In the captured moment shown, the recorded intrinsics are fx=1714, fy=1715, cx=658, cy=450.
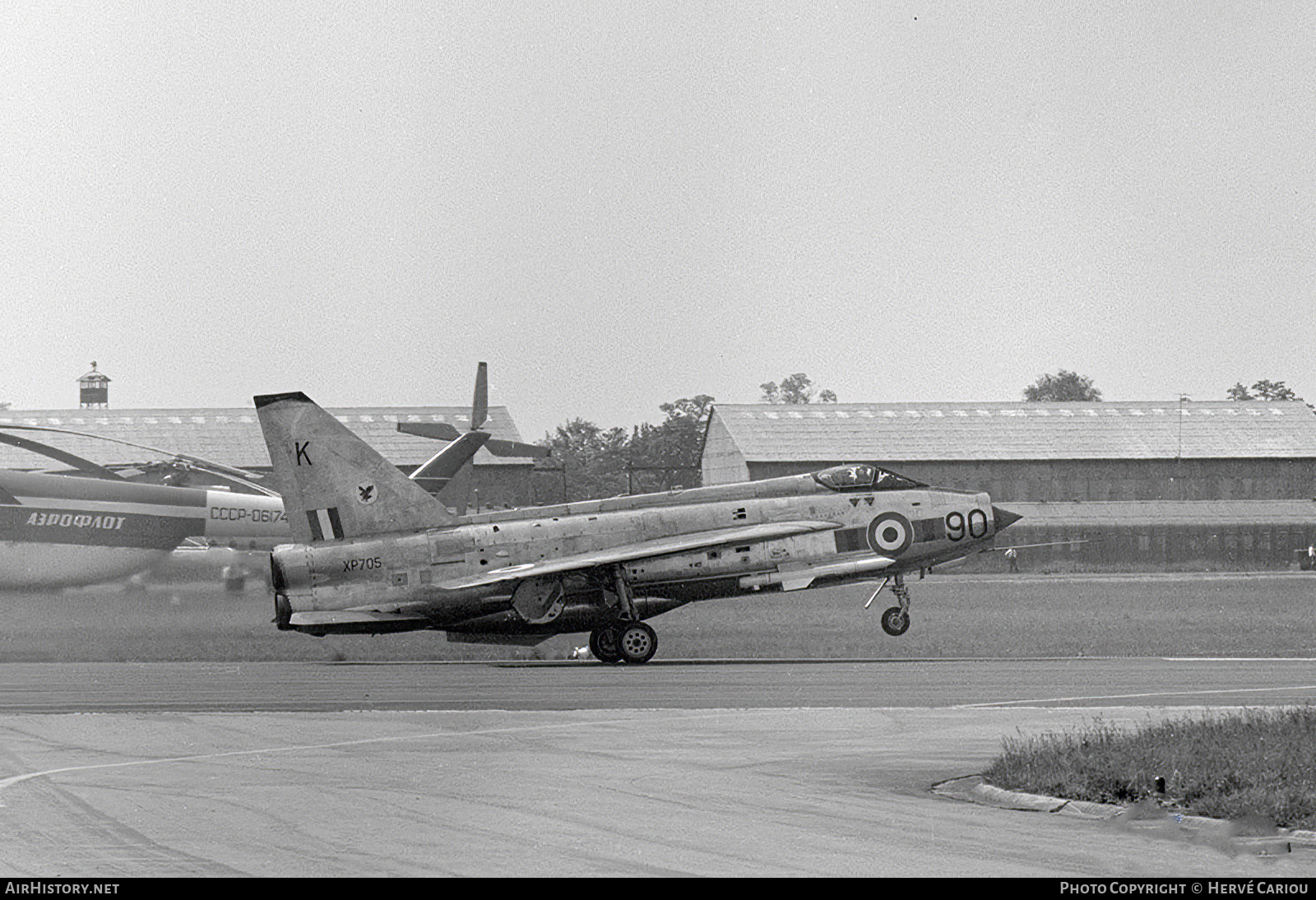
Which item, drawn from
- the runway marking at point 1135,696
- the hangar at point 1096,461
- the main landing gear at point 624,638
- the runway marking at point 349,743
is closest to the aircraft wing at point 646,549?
the main landing gear at point 624,638

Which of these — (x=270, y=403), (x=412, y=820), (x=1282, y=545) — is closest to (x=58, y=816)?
(x=412, y=820)

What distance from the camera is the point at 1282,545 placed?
76.9 meters

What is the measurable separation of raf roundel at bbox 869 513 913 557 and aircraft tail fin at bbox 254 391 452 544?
772 centimetres

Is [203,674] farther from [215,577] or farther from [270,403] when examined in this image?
[215,577]

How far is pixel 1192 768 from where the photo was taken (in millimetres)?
12391

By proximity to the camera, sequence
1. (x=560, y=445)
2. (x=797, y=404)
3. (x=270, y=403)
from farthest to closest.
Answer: (x=797, y=404), (x=560, y=445), (x=270, y=403)

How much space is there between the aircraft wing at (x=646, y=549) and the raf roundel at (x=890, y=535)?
74cm

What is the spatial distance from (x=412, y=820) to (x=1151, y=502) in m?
70.8

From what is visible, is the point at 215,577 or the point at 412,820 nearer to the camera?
the point at 412,820

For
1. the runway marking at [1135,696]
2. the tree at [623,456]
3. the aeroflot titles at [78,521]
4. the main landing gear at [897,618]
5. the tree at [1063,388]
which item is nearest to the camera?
the runway marking at [1135,696]

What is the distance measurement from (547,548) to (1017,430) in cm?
5535

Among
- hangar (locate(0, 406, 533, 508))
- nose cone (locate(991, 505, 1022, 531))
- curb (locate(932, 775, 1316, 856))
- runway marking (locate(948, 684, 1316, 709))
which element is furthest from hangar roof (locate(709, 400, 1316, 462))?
curb (locate(932, 775, 1316, 856))

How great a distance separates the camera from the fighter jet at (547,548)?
2716 centimetres

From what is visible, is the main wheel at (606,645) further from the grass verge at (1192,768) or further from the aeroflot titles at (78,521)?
the grass verge at (1192,768)
